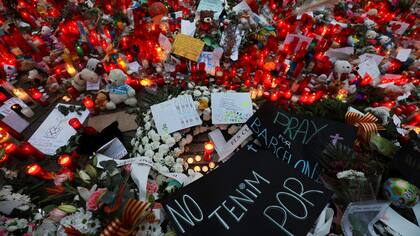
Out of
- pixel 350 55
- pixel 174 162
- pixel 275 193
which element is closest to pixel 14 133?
pixel 174 162

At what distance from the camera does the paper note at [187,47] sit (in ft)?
7.94

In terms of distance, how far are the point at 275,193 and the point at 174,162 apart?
2.68 ft

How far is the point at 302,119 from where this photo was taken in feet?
4.90

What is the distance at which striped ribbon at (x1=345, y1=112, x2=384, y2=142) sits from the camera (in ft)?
4.93

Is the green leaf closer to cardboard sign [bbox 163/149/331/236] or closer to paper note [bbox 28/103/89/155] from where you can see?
cardboard sign [bbox 163/149/331/236]

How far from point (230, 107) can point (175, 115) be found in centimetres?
46

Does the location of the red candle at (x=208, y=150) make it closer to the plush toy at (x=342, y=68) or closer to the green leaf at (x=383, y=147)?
the green leaf at (x=383, y=147)

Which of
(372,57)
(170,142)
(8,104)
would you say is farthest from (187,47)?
(372,57)

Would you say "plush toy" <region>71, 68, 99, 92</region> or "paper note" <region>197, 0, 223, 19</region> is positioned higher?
"paper note" <region>197, 0, 223, 19</region>

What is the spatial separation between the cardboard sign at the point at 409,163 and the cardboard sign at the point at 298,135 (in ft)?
0.78

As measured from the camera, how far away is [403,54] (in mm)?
2662

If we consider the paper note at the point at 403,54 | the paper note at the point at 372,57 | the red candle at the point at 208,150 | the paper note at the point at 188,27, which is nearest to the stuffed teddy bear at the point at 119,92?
the red candle at the point at 208,150

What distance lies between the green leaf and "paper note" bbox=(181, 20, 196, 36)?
210 centimetres

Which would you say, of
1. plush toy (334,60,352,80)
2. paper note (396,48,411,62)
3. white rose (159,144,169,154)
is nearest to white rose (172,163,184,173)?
white rose (159,144,169,154)
